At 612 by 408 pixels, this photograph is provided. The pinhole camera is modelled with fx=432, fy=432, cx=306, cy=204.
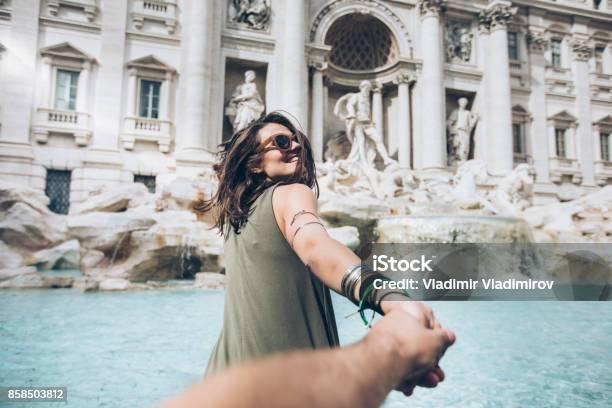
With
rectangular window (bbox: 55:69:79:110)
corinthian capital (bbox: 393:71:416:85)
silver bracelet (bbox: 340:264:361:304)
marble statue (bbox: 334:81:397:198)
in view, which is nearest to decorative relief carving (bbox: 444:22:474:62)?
corinthian capital (bbox: 393:71:416:85)

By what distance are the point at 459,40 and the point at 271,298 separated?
790 inches

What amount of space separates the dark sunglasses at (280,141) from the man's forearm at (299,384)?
30.1 inches

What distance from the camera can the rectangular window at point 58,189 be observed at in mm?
13391

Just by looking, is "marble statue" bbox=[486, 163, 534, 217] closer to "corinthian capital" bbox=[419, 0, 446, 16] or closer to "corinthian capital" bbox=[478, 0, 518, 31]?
A: "corinthian capital" bbox=[419, 0, 446, 16]

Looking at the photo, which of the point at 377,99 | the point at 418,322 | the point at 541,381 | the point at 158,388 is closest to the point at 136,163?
the point at 377,99

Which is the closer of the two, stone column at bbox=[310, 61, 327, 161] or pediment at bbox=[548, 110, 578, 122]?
stone column at bbox=[310, 61, 327, 161]

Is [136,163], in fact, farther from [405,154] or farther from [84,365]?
[84,365]

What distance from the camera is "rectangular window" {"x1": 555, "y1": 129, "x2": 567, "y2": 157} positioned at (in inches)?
789

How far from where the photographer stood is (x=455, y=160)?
18.1 m

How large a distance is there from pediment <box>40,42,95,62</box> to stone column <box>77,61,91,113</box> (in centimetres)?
25

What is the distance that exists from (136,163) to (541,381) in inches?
524

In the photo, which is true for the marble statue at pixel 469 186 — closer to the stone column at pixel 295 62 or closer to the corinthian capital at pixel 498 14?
the stone column at pixel 295 62

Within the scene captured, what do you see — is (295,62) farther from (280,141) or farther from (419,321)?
(419,321)

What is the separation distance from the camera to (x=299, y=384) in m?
0.41
